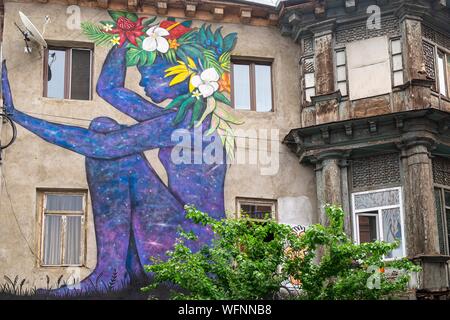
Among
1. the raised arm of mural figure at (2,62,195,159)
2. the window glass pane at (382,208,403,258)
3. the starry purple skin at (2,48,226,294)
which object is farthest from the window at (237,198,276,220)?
the window glass pane at (382,208,403,258)

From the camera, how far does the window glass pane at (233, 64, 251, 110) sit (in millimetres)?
21969

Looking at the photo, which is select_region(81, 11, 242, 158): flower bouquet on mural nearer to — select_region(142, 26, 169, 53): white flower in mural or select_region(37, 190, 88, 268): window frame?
select_region(142, 26, 169, 53): white flower in mural

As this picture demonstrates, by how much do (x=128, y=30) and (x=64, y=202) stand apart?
4.65m

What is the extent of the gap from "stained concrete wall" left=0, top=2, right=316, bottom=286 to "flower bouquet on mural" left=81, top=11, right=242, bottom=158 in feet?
1.03

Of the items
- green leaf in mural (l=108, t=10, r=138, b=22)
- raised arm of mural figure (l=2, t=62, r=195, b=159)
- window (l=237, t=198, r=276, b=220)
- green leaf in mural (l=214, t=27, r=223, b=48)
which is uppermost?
green leaf in mural (l=108, t=10, r=138, b=22)

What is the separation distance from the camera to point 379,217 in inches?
811

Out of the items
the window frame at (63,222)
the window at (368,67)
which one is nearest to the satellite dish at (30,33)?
the window frame at (63,222)

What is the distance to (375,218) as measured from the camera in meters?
20.7

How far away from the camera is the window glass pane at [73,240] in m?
19.7

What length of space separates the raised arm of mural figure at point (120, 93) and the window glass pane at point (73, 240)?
9.57 feet

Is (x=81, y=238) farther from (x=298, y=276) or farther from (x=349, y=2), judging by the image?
(x=349, y=2)

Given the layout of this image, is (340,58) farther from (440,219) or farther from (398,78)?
(440,219)

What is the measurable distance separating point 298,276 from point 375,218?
5183 mm
